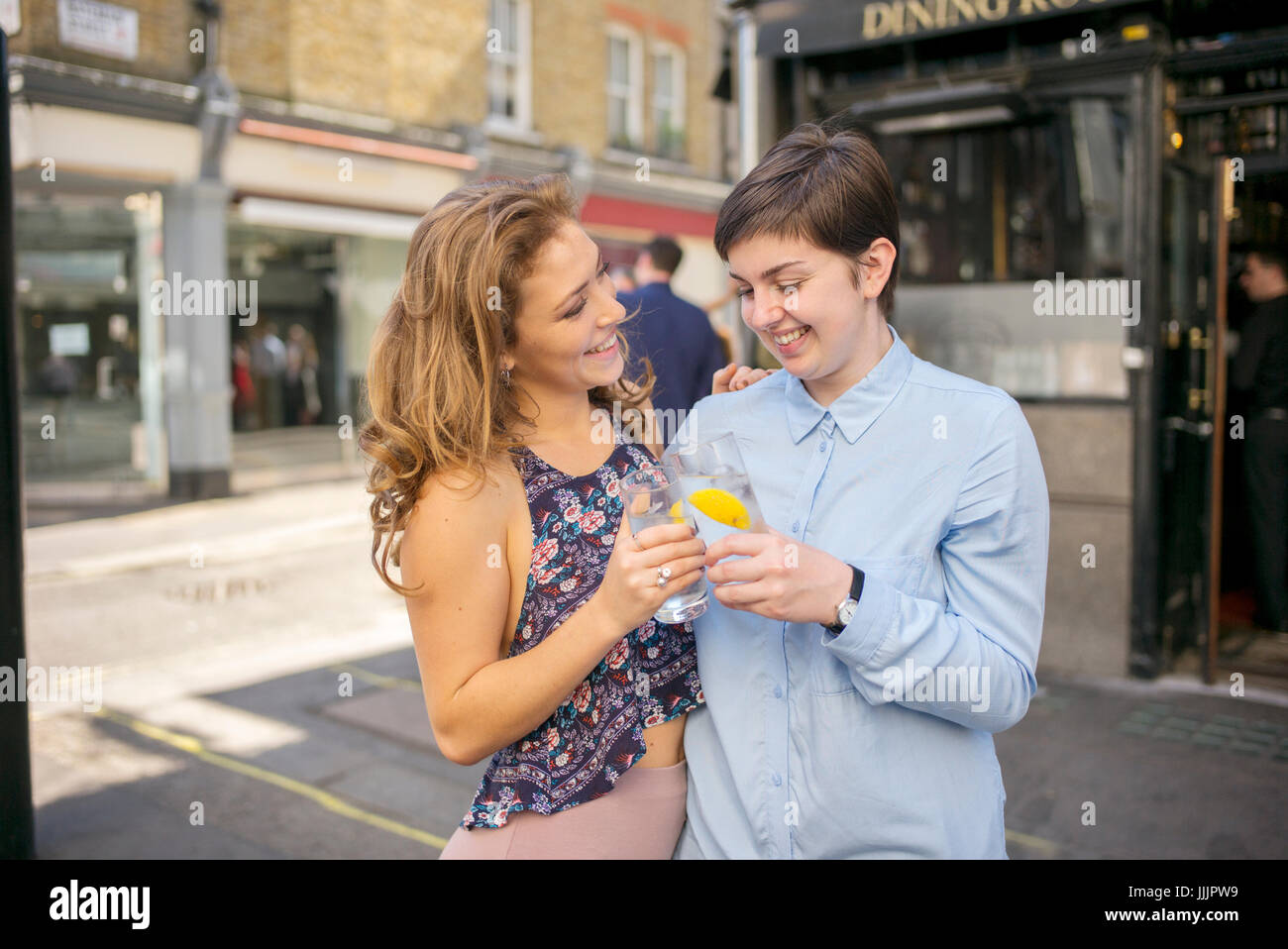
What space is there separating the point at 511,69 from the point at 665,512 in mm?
15987

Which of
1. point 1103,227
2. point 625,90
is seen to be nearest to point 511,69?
point 625,90

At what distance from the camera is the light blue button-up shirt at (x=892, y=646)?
1443 millimetres

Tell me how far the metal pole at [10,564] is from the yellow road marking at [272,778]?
101 centimetres

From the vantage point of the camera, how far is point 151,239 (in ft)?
42.2

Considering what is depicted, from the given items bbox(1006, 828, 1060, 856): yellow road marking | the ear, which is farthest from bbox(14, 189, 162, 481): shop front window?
the ear

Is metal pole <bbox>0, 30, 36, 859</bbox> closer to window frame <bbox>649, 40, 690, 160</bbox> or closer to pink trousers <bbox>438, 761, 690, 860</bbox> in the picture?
pink trousers <bbox>438, 761, 690, 860</bbox>

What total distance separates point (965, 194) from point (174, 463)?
9784mm

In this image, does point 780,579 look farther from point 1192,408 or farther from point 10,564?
point 1192,408

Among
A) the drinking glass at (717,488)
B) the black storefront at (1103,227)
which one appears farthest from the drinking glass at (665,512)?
the black storefront at (1103,227)

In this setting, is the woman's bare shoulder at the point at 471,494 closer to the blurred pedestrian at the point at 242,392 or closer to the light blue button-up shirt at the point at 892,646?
the light blue button-up shirt at the point at 892,646

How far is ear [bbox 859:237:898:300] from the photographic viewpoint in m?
1.59

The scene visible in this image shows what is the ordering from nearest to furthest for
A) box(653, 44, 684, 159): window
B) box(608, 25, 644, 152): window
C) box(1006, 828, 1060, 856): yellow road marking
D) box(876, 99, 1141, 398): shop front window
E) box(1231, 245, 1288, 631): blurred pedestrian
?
1. box(1006, 828, 1060, 856): yellow road marking
2. box(876, 99, 1141, 398): shop front window
3. box(1231, 245, 1288, 631): blurred pedestrian
4. box(608, 25, 644, 152): window
5. box(653, 44, 684, 159): window

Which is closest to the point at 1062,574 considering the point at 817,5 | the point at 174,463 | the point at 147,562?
the point at 817,5

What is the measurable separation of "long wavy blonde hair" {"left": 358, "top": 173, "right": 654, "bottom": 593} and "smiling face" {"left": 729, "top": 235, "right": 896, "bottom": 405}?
354 millimetres
